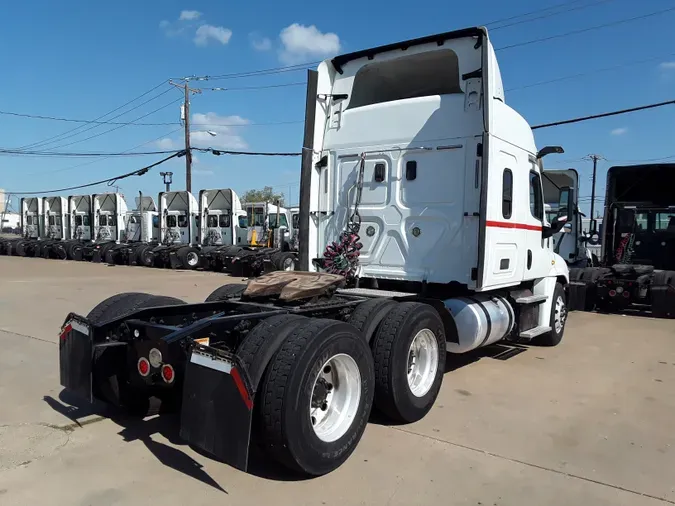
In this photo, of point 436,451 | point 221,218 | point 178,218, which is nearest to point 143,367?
point 436,451

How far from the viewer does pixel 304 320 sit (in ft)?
12.4

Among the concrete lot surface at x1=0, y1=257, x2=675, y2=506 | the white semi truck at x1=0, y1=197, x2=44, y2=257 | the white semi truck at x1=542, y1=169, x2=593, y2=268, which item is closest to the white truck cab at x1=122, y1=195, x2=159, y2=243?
the white semi truck at x1=0, y1=197, x2=44, y2=257

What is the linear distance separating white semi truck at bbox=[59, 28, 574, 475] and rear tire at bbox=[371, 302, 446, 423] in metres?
0.01

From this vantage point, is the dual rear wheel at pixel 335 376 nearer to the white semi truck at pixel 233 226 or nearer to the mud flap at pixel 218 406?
the mud flap at pixel 218 406

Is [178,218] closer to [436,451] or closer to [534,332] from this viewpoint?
[534,332]

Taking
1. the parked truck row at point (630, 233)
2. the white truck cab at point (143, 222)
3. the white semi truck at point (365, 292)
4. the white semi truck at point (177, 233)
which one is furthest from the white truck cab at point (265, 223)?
the white semi truck at point (365, 292)

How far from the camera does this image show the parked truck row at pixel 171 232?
2238cm

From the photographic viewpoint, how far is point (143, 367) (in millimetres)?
3906

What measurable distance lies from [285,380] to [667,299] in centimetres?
1033

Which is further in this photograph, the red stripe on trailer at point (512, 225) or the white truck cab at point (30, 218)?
the white truck cab at point (30, 218)

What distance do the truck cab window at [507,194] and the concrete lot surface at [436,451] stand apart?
1926 mm

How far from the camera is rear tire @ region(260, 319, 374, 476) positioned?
3293mm

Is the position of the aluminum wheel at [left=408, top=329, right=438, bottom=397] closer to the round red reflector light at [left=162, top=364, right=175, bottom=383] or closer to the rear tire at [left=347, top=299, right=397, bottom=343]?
the rear tire at [left=347, top=299, right=397, bottom=343]

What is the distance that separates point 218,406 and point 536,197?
222 inches
